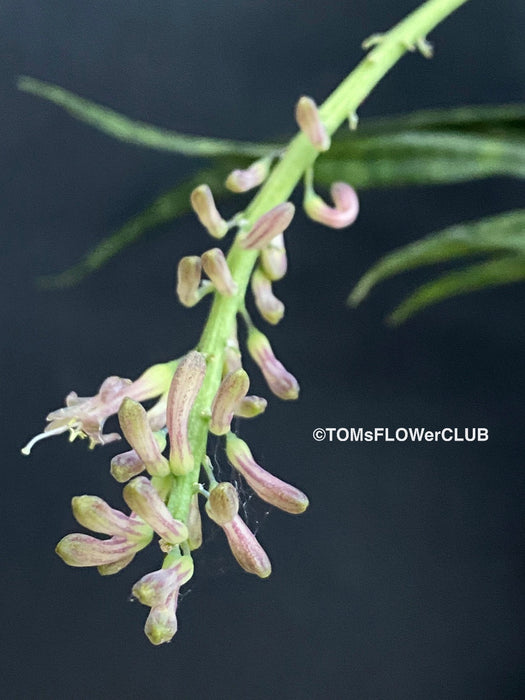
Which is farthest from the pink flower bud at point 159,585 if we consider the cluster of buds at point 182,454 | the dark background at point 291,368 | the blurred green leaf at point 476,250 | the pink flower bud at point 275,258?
the dark background at point 291,368

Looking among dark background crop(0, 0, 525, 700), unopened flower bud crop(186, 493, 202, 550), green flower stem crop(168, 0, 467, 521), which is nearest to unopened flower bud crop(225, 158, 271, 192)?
green flower stem crop(168, 0, 467, 521)

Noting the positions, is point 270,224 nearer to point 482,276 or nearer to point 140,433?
point 140,433

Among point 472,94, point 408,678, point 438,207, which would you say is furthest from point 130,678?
point 472,94

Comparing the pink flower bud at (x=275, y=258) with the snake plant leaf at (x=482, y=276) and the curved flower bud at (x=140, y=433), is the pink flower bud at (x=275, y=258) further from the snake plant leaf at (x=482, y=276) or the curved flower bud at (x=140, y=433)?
the snake plant leaf at (x=482, y=276)

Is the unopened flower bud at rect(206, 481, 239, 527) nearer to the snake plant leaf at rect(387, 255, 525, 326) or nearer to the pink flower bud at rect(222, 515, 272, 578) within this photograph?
the pink flower bud at rect(222, 515, 272, 578)

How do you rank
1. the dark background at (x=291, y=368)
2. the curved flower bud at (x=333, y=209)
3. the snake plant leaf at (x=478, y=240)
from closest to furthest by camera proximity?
1. the curved flower bud at (x=333, y=209)
2. the snake plant leaf at (x=478, y=240)
3. the dark background at (x=291, y=368)

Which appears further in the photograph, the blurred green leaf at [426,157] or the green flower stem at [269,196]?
the blurred green leaf at [426,157]

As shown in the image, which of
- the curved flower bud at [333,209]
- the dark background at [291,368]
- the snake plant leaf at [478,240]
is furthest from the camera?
the dark background at [291,368]

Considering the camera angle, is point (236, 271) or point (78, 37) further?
point (78, 37)

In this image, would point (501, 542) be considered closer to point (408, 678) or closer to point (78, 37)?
point (408, 678)
